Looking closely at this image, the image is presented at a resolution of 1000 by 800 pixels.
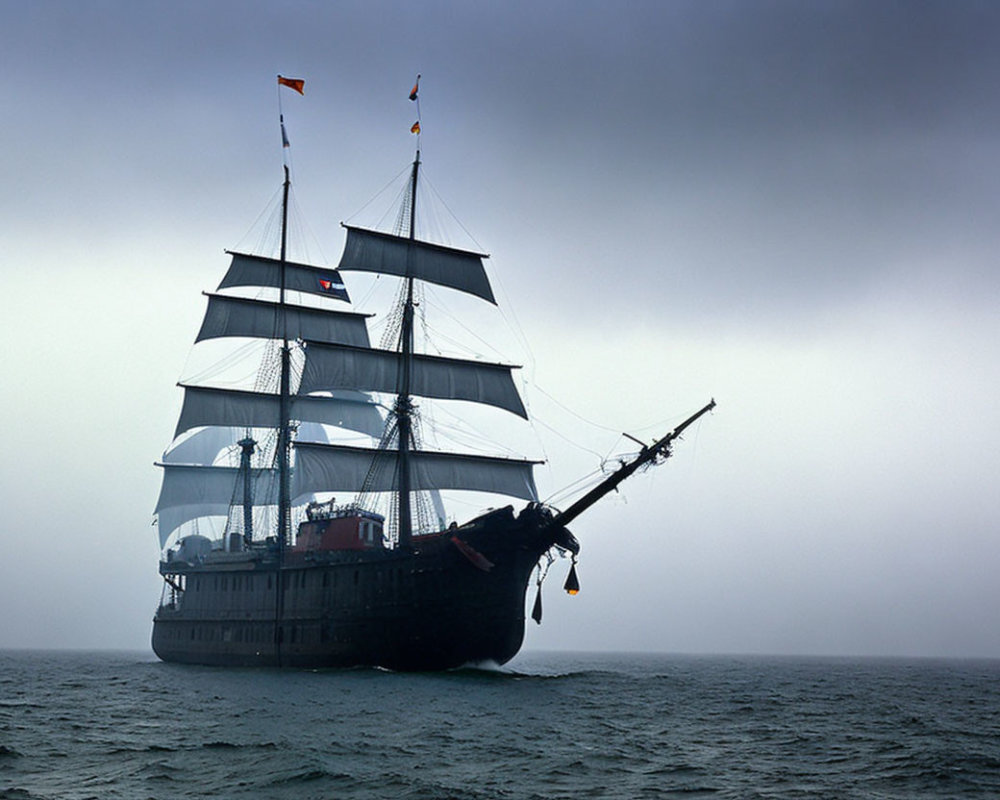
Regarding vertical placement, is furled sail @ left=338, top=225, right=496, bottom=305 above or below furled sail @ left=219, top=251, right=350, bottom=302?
below

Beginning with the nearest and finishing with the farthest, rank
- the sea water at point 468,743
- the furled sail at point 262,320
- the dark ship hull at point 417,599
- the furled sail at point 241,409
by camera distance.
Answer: the sea water at point 468,743 → the dark ship hull at point 417,599 → the furled sail at point 262,320 → the furled sail at point 241,409

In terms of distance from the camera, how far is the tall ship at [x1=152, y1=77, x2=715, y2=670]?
172 ft

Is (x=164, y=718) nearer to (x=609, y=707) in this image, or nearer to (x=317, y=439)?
(x=609, y=707)

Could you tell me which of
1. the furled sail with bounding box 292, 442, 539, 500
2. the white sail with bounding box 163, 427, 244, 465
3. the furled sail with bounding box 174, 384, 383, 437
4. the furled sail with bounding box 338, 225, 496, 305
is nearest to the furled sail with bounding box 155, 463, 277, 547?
the white sail with bounding box 163, 427, 244, 465

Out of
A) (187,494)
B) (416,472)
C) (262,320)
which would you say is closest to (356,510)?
(416,472)

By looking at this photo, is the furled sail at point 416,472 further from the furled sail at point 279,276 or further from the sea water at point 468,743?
the furled sail at point 279,276

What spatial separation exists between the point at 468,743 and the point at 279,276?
168 feet

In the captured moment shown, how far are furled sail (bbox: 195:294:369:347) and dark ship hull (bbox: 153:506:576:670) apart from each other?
1993 centimetres

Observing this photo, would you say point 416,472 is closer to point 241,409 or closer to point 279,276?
point 241,409

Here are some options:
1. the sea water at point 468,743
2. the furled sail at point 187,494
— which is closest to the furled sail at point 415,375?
the sea water at point 468,743

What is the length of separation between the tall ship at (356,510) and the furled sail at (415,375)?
0.09 metres

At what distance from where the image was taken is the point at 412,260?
6650 cm

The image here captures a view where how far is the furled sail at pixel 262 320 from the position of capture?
73750 millimetres

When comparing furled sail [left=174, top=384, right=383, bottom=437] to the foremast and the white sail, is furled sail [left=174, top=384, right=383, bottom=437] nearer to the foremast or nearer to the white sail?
the foremast
